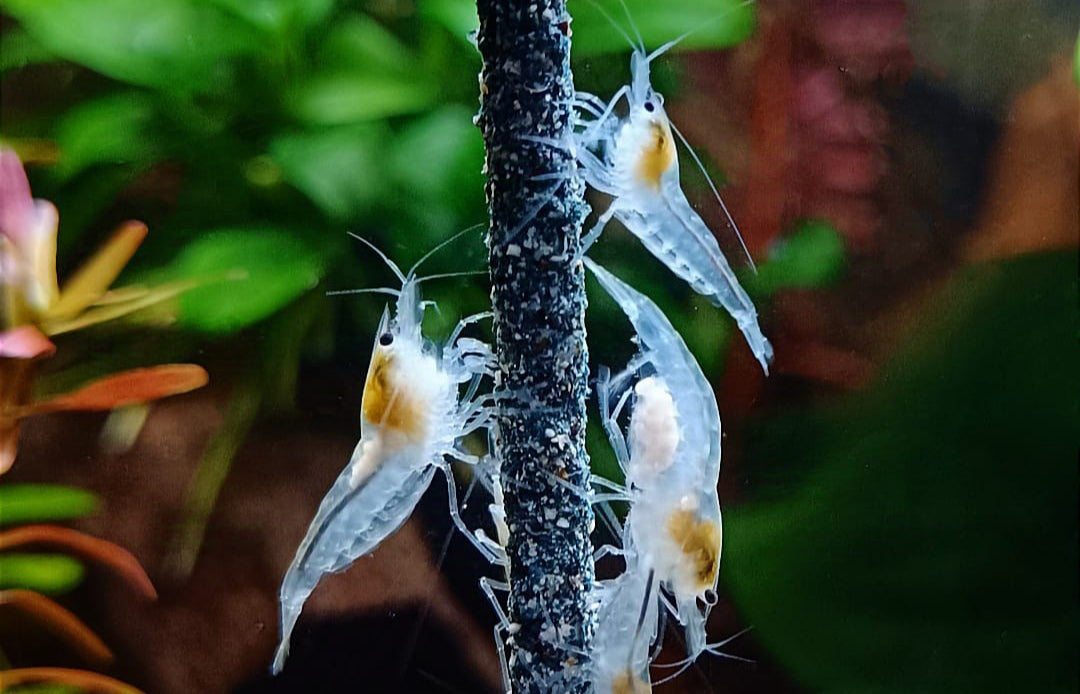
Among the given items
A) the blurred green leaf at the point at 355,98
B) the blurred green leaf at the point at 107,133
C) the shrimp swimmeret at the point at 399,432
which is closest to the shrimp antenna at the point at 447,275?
the shrimp swimmeret at the point at 399,432

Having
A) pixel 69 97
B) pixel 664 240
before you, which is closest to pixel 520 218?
pixel 664 240

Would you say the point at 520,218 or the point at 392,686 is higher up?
the point at 520,218

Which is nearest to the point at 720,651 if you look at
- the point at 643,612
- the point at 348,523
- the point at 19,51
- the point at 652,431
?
the point at 643,612

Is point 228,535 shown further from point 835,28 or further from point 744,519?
point 835,28

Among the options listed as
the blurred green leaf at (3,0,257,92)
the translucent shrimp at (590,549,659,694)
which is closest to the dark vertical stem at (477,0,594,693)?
the translucent shrimp at (590,549,659,694)

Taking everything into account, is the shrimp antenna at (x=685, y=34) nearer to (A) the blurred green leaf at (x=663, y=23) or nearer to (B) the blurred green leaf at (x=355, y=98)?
(A) the blurred green leaf at (x=663, y=23)

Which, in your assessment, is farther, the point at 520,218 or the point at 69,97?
the point at 69,97

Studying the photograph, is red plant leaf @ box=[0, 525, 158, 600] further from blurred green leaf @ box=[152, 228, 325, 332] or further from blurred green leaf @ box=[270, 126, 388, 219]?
blurred green leaf @ box=[270, 126, 388, 219]
